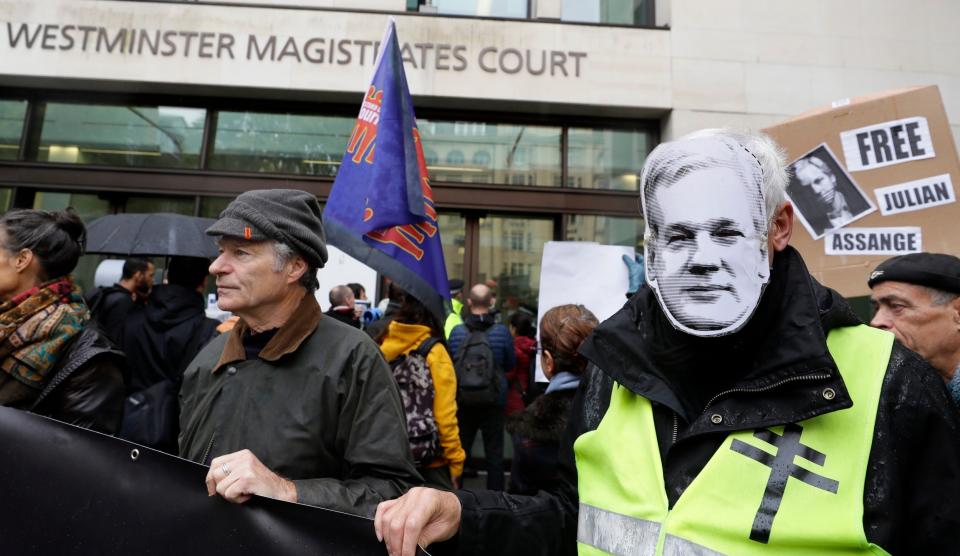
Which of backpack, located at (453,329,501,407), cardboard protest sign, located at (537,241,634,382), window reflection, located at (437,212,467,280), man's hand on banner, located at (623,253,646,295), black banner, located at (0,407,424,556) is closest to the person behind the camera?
black banner, located at (0,407,424,556)

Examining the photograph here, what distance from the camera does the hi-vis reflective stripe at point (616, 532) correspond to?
1.25m

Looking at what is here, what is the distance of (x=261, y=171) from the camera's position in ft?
25.8

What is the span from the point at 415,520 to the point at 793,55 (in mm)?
8221

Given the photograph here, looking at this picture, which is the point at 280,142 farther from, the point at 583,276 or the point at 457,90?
the point at 583,276

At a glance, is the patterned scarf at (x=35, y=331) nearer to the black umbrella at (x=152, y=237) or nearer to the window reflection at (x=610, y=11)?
the black umbrella at (x=152, y=237)

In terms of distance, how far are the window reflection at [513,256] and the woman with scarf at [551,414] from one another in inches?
172

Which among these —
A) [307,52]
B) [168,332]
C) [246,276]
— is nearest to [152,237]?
[168,332]

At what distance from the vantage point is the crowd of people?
1.17 m

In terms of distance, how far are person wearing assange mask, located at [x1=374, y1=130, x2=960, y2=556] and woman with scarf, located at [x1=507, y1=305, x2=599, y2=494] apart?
143 cm

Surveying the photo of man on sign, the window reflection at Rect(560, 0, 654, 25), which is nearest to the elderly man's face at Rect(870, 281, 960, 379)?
the photo of man on sign

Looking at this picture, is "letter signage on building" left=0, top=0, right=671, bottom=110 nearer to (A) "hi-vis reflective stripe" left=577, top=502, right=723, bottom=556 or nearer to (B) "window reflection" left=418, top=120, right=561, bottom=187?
(B) "window reflection" left=418, top=120, right=561, bottom=187

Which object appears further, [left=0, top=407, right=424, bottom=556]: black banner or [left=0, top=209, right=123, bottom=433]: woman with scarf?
[left=0, top=209, right=123, bottom=433]: woman with scarf

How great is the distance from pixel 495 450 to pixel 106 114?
6.47 meters

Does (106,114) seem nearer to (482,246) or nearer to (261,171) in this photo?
(261,171)
